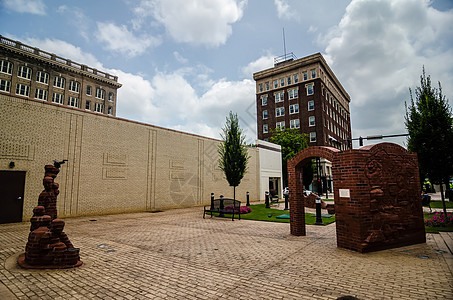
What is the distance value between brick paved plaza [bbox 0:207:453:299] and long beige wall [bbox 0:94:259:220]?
5765mm

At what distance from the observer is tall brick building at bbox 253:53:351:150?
4503 cm

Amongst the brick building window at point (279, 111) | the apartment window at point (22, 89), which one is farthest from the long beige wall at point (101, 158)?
the brick building window at point (279, 111)

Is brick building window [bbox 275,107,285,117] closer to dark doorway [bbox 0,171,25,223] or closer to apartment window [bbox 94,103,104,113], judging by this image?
apartment window [bbox 94,103,104,113]

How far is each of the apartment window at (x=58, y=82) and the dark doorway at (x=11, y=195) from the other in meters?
34.2

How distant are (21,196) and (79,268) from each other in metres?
9.99

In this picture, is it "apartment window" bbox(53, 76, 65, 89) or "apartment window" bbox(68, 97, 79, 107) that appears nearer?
"apartment window" bbox(53, 76, 65, 89)

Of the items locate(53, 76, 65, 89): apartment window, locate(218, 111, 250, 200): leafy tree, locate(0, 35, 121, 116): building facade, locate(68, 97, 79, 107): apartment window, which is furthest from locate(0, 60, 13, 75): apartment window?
locate(218, 111, 250, 200): leafy tree

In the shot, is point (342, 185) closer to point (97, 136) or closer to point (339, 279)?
point (339, 279)

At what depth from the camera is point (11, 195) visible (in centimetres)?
1188

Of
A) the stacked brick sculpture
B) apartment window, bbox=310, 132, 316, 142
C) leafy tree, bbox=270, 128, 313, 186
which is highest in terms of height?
apartment window, bbox=310, 132, 316, 142

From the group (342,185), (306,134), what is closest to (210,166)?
(342,185)

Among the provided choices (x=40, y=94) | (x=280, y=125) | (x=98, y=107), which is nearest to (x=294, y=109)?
(x=280, y=125)

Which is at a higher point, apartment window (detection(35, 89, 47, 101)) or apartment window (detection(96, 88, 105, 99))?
apartment window (detection(96, 88, 105, 99))

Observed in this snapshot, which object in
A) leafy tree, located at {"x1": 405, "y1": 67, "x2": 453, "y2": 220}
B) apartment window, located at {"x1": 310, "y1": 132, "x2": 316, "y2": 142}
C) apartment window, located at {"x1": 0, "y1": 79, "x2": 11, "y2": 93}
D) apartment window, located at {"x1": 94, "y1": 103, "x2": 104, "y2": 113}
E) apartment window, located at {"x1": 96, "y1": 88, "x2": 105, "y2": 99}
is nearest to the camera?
leafy tree, located at {"x1": 405, "y1": 67, "x2": 453, "y2": 220}
